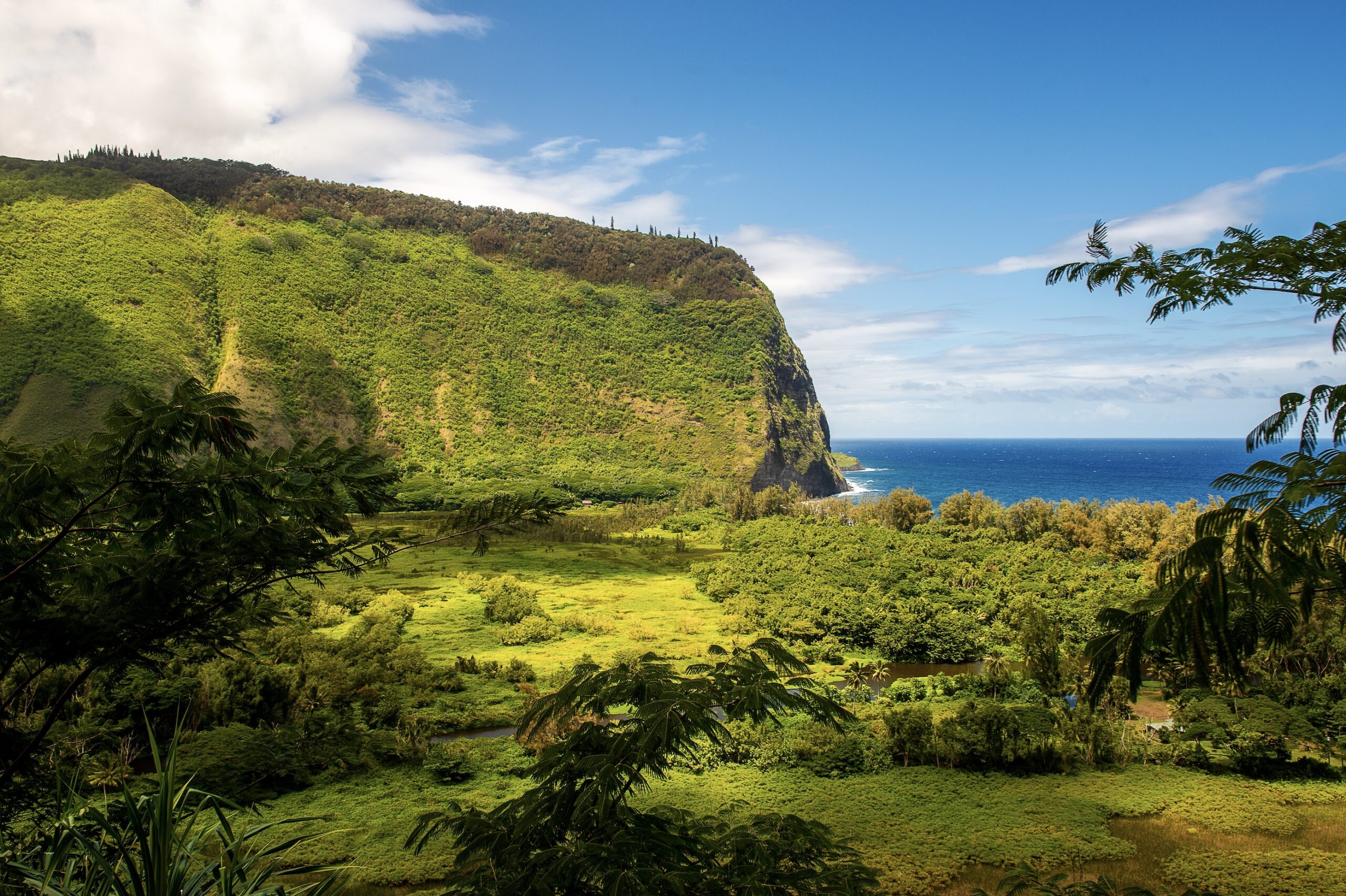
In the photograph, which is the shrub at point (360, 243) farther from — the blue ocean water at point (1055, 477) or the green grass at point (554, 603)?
the blue ocean water at point (1055, 477)

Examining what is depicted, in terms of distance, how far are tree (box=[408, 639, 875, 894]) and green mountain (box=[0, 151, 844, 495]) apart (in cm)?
6508

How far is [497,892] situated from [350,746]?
385 inches

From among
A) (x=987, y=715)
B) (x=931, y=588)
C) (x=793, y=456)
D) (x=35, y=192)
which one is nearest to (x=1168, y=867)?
(x=987, y=715)

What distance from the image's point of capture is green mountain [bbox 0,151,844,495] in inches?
2827

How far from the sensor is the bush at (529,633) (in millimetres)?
22812

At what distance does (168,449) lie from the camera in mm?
5160

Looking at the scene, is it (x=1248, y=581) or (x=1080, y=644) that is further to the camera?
(x=1080, y=644)

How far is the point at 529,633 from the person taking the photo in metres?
23.2

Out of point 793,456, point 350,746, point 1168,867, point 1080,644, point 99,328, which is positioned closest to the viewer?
point 1168,867

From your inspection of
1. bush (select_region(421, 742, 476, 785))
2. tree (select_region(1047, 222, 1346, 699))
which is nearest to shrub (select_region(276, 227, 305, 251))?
bush (select_region(421, 742, 476, 785))

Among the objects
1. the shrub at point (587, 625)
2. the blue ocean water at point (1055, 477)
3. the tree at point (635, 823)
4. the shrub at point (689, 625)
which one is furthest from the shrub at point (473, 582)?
the blue ocean water at point (1055, 477)

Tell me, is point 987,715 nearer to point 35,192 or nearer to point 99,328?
point 99,328

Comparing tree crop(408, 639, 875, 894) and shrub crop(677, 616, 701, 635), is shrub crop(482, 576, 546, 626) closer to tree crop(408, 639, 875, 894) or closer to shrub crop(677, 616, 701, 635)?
shrub crop(677, 616, 701, 635)

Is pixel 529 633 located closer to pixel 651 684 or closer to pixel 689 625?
pixel 689 625
